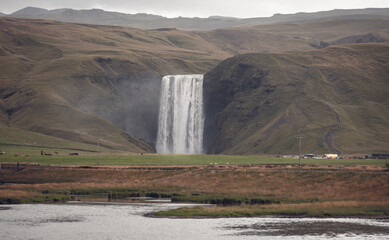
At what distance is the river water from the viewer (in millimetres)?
70875

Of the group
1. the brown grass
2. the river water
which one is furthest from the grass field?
the river water

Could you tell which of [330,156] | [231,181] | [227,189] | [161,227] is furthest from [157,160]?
[161,227]

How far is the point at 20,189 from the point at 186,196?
27974mm

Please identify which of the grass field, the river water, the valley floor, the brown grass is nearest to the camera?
the river water

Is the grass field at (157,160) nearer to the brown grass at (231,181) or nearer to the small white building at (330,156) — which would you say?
the small white building at (330,156)

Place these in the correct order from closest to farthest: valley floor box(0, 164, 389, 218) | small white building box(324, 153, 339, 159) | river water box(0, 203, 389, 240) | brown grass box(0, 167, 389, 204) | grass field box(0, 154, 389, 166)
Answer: river water box(0, 203, 389, 240) < valley floor box(0, 164, 389, 218) < brown grass box(0, 167, 389, 204) < grass field box(0, 154, 389, 166) < small white building box(324, 153, 339, 159)

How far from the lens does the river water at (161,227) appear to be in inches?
2790

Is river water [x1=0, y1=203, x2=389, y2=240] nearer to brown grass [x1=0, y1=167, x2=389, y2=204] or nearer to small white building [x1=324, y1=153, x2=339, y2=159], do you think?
brown grass [x1=0, y1=167, x2=389, y2=204]

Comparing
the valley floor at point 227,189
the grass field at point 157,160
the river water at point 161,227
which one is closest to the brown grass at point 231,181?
the valley floor at point 227,189

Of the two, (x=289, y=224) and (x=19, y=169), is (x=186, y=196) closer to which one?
(x=289, y=224)

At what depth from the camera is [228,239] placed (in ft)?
228

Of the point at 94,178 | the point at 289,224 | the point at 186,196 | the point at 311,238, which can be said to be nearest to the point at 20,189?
the point at 94,178

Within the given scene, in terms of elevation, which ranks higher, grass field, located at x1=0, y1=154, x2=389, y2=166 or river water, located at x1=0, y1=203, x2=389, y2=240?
grass field, located at x1=0, y1=154, x2=389, y2=166

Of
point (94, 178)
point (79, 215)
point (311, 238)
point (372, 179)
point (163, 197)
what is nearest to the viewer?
point (311, 238)
